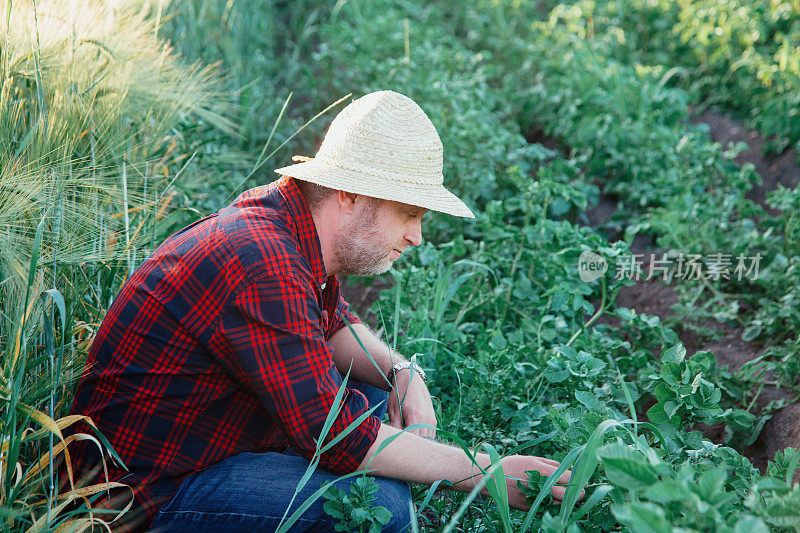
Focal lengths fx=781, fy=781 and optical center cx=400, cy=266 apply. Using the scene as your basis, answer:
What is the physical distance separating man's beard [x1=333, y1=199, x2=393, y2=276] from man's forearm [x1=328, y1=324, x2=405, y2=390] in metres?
0.39

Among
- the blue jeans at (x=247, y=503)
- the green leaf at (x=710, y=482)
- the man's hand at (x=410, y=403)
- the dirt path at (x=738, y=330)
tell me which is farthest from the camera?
the dirt path at (x=738, y=330)

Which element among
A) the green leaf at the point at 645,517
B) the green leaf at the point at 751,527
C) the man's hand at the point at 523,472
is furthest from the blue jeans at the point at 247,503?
the green leaf at the point at 751,527

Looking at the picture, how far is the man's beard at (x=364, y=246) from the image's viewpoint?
1814 millimetres

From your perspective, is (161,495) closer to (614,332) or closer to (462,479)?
(462,479)

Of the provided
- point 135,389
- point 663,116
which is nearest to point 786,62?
point 663,116

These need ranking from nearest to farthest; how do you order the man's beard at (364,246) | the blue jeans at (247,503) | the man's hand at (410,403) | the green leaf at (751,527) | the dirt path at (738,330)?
1. the green leaf at (751,527)
2. the blue jeans at (247,503)
3. the man's beard at (364,246)
4. the man's hand at (410,403)
5. the dirt path at (738,330)

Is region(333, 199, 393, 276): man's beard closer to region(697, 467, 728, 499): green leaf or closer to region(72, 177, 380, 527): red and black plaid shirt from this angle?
region(72, 177, 380, 527): red and black plaid shirt

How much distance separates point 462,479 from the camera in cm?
175

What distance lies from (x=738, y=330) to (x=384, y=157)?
1.76m

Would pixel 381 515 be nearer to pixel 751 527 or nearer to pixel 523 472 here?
pixel 523 472

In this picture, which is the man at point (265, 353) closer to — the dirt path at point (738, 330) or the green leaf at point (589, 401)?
the green leaf at point (589, 401)

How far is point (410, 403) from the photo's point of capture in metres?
2.10

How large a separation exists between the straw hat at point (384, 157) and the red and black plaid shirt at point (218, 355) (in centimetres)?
12

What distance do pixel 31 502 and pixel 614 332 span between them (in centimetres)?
198
